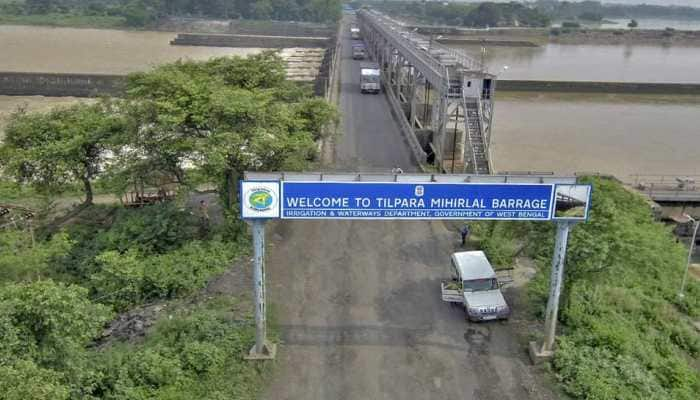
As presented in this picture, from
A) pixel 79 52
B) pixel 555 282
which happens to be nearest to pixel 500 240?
pixel 555 282

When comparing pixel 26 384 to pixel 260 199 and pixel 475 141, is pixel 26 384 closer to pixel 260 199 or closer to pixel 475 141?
pixel 260 199

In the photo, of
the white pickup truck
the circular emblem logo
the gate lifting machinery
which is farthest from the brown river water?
the white pickup truck

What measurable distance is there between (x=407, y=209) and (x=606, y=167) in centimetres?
2775

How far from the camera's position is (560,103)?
193 feet

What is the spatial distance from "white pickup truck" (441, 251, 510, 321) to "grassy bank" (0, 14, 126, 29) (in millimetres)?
125401

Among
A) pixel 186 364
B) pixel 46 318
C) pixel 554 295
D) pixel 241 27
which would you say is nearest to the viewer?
pixel 46 318

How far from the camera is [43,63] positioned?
70625mm

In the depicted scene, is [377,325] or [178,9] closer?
[377,325]

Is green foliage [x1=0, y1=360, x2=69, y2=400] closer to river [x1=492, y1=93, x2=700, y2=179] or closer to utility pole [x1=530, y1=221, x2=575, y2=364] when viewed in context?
utility pole [x1=530, y1=221, x2=575, y2=364]

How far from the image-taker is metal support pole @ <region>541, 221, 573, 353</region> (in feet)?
39.8

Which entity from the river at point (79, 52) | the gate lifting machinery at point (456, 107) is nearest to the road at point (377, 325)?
the gate lifting machinery at point (456, 107)

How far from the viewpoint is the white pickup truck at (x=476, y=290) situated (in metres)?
14.1

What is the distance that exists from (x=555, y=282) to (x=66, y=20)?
135m

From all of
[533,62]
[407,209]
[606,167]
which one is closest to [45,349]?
[407,209]
